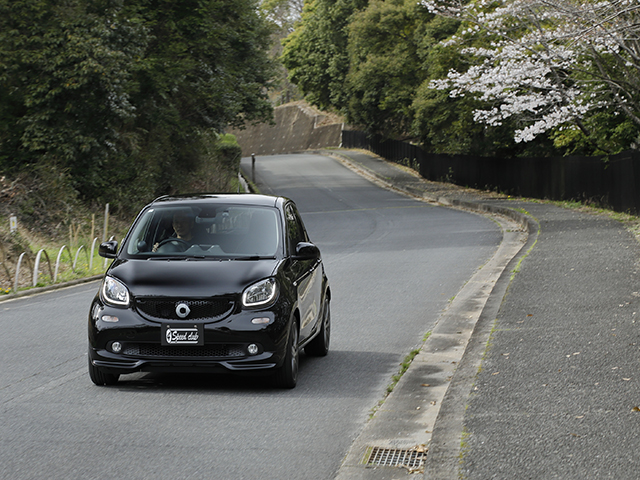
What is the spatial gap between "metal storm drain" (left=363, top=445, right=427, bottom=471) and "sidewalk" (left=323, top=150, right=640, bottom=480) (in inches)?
2.7

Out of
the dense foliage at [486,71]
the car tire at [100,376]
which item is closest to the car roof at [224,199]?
the car tire at [100,376]

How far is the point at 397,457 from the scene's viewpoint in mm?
5328

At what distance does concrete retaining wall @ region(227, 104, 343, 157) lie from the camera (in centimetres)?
9512

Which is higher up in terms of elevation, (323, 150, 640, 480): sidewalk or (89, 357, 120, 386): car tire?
(323, 150, 640, 480): sidewalk

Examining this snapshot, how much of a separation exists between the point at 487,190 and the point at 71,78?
82.8 feet

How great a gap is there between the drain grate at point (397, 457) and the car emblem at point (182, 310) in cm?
214

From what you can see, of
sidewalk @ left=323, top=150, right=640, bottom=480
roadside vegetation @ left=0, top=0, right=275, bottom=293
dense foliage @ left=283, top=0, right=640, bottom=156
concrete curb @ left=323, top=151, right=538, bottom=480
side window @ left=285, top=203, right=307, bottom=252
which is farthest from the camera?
dense foliage @ left=283, top=0, right=640, bottom=156

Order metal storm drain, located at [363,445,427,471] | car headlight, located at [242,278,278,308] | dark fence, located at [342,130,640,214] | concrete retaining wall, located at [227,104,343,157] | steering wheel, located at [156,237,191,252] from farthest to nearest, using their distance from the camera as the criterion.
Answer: concrete retaining wall, located at [227,104,343,157], dark fence, located at [342,130,640,214], steering wheel, located at [156,237,191,252], car headlight, located at [242,278,278,308], metal storm drain, located at [363,445,427,471]

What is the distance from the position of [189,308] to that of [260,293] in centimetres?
60

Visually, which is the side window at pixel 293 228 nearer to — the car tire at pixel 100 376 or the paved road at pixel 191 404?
the paved road at pixel 191 404

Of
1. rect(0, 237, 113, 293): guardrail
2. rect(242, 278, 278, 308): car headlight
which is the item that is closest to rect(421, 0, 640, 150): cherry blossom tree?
rect(0, 237, 113, 293): guardrail

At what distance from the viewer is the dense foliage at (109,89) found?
24297 mm

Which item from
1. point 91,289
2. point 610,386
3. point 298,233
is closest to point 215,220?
point 298,233

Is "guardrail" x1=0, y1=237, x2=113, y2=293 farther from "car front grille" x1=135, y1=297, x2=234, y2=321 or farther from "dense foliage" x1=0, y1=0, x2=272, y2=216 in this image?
"car front grille" x1=135, y1=297, x2=234, y2=321
